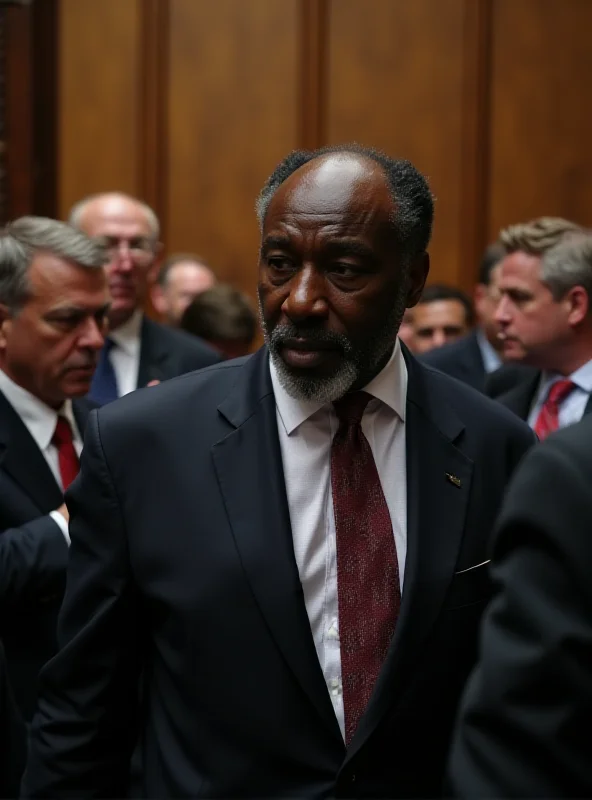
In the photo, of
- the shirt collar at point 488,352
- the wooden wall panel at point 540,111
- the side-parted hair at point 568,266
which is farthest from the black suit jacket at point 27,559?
the wooden wall panel at point 540,111

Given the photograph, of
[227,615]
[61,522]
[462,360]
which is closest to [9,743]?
[61,522]

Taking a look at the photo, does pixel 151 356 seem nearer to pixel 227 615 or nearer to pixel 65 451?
pixel 65 451

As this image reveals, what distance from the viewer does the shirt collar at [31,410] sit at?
292 centimetres

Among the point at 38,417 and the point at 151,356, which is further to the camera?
the point at 151,356

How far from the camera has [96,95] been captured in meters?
6.95

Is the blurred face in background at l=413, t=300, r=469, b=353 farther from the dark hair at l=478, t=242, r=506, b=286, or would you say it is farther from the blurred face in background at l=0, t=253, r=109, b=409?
the blurred face in background at l=0, t=253, r=109, b=409

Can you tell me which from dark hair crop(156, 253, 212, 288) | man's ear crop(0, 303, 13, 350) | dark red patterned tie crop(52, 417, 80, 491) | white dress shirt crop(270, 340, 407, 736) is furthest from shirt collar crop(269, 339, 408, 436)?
dark hair crop(156, 253, 212, 288)

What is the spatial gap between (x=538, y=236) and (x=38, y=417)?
1993mm

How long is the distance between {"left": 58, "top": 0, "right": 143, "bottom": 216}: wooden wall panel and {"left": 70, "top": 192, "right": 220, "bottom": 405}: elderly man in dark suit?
6.52ft

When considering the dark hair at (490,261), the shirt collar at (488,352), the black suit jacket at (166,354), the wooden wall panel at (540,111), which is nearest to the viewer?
the black suit jacket at (166,354)

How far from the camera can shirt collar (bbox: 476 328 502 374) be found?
4.96 meters

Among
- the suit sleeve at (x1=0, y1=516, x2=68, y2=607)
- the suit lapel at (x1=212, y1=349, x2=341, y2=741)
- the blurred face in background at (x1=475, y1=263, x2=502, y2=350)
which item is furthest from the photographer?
the blurred face in background at (x1=475, y1=263, x2=502, y2=350)

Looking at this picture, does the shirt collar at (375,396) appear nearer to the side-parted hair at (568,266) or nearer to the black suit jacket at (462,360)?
the side-parted hair at (568,266)

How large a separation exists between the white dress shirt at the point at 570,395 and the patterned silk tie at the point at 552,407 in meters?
0.01
